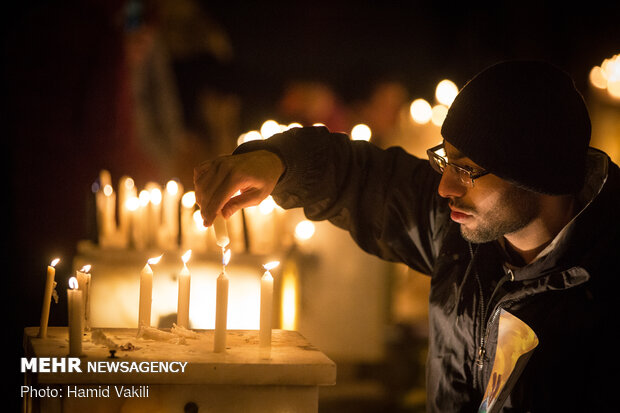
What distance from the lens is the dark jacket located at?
5.68 feet

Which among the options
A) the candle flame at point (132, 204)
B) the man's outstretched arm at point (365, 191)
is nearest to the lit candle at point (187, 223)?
the candle flame at point (132, 204)

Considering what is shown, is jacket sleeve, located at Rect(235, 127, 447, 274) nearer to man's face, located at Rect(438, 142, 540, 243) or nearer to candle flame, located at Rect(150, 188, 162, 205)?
man's face, located at Rect(438, 142, 540, 243)

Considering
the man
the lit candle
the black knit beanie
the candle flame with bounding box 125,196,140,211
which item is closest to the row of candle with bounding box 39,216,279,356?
the man

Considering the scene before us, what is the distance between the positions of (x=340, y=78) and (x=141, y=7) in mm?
2011

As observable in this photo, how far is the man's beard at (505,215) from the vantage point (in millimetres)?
1930

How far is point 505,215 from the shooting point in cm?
193

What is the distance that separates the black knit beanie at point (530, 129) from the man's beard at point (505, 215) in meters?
0.09

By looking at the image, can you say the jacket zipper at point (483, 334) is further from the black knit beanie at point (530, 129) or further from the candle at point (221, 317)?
the candle at point (221, 317)

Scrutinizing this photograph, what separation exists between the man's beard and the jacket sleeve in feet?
0.90

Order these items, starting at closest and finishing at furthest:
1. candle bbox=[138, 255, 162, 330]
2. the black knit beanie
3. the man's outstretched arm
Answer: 1. the black knit beanie
2. candle bbox=[138, 255, 162, 330]
3. the man's outstretched arm

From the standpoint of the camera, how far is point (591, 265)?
1.75 m

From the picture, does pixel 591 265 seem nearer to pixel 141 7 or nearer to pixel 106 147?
pixel 106 147

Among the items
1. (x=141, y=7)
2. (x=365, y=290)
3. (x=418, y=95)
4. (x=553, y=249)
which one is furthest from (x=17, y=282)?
(x=418, y=95)

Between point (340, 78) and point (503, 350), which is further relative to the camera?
point (340, 78)
